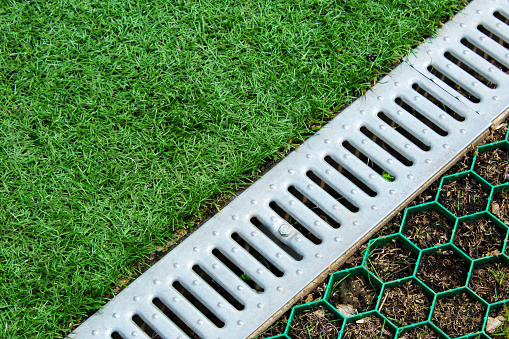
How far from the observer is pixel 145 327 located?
7.20 ft

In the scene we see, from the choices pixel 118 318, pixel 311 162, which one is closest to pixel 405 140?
pixel 311 162

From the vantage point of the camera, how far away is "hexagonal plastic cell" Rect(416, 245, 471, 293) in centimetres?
221

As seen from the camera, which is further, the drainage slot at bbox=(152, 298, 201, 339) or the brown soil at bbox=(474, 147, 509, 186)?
the brown soil at bbox=(474, 147, 509, 186)

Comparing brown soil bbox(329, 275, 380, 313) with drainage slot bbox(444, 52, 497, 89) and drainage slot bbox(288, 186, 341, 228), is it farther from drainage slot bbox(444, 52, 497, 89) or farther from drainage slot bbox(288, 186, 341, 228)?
drainage slot bbox(444, 52, 497, 89)

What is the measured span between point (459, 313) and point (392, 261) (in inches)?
11.9

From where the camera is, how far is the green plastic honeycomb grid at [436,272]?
2152mm

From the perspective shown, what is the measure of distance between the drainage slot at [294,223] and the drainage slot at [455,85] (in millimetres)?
949

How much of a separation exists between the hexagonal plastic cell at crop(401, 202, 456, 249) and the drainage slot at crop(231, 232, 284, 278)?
524 millimetres

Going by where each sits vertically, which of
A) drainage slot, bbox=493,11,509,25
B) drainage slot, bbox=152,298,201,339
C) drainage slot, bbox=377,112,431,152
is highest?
drainage slot, bbox=493,11,509,25

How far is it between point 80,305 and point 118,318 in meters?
0.16

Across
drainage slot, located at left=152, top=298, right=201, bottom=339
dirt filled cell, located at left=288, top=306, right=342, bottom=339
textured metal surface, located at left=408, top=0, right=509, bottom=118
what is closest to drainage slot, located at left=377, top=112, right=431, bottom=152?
textured metal surface, located at left=408, top=0, right=509, bottom=118

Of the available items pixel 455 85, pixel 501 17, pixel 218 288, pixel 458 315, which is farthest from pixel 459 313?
pixel 501 17

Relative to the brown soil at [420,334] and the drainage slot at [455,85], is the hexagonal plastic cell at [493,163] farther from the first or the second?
the brown soil at [420,334]

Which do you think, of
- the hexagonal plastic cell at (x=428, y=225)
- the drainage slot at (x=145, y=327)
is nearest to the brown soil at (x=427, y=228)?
the hexagonal plastic cell at (x=428, y=225)
